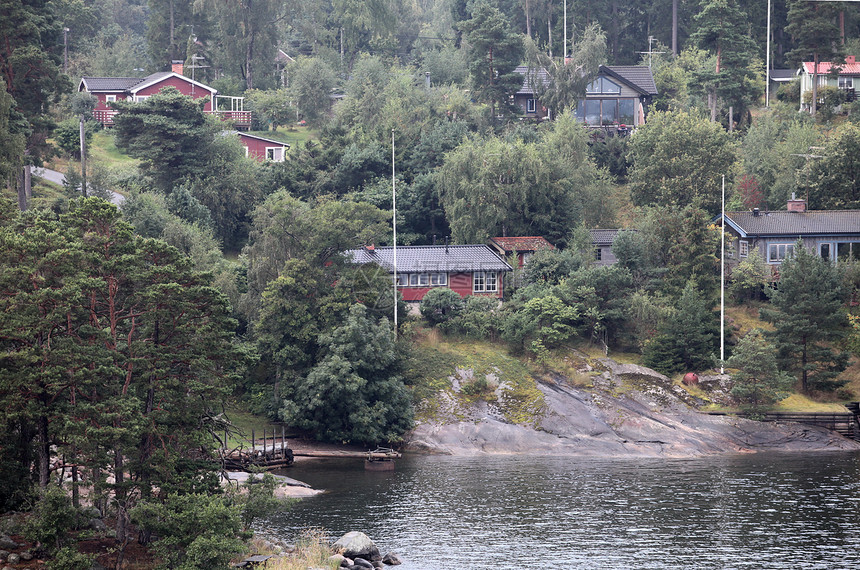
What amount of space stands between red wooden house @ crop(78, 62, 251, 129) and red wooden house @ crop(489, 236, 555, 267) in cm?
3861

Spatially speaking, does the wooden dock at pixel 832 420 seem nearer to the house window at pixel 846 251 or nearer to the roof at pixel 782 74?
the house window at pixel 846 251

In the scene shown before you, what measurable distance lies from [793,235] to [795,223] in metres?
1.59

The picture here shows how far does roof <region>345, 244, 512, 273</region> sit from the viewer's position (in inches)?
3127

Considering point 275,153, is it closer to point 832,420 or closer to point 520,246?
point 520,246

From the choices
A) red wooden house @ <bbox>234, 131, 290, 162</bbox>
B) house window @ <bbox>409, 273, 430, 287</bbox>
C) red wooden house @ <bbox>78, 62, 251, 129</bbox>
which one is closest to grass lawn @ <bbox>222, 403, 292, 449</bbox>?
house window @ <bbox>409, 273, 430, 287</bbox>

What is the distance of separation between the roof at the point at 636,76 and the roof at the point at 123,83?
41611 millimetres

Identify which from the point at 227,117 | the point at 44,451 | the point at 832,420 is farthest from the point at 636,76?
the point at 44,451

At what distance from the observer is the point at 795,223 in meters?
82.6

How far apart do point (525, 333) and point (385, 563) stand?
3150 cm

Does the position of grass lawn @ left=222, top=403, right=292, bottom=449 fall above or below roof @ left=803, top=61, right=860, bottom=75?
below

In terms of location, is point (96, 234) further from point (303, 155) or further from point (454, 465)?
point (303, 155)

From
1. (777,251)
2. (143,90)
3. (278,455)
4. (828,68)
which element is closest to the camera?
(278,455)

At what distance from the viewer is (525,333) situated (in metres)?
74.7

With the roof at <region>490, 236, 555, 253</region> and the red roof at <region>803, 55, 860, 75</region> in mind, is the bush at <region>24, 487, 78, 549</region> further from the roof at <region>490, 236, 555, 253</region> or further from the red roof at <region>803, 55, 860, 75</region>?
the red roof at <region>803, 55, 860, 75</region>
